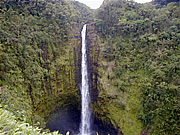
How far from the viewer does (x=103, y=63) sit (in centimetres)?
1207

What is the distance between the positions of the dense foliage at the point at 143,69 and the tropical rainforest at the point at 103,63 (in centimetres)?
6

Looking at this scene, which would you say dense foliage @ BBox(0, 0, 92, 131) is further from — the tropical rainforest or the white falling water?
the white falling water

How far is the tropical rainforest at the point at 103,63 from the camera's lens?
7.90 meters

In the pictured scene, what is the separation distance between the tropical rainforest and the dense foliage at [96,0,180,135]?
6cm

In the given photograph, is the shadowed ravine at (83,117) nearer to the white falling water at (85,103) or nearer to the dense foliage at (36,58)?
the white falling water at (85,103)

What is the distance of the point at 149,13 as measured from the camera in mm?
12008

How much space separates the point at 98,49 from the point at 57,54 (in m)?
4.43

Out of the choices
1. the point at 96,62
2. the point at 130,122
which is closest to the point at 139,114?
the point at 130,122

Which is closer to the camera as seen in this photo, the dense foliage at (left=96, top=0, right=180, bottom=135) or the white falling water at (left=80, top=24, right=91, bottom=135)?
the dense foliage at (left=96, top=0, right=180, bottom=135)

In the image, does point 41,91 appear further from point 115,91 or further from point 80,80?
point 115,91

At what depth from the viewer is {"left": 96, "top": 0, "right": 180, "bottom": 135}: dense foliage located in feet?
26.4

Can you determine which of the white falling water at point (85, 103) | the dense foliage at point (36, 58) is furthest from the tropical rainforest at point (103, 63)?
the white falling water at point (85, 103)

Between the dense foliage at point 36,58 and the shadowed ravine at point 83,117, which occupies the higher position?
the dense foliage at point 36,58

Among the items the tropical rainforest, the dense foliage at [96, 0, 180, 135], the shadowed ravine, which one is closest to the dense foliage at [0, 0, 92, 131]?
the tropical rainforest
